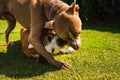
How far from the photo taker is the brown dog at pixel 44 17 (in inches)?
213

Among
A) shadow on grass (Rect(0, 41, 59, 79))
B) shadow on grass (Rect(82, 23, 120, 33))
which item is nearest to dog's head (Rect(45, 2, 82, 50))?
shadow on grass (Rect(0, 41, 59, 79))

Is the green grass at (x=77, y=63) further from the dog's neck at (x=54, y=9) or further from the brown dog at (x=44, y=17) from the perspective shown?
the dog's neck at (x=54, y=9)

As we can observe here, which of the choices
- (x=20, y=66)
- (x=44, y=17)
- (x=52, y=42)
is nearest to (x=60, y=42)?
(x=52, y=42)

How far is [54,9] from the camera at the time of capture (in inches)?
226

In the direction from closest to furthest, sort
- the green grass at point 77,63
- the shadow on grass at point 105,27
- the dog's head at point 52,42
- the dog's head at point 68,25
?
the dog's head at point 68,25 → the green grass at point 77,63 → the dog's head at point 52,42 → the shadow on grass at point 105,27

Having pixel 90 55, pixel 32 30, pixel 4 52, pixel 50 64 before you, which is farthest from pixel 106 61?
pixel 4 52

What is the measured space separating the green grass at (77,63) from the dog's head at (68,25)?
1.96ft

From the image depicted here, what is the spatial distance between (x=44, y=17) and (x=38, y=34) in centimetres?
34

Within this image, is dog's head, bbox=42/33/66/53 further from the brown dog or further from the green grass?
the green grass

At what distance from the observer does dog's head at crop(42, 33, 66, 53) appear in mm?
5967

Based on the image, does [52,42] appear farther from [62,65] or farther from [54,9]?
[54,9]

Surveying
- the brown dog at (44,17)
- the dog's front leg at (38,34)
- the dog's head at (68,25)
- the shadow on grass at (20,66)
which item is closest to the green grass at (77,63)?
the shadow on grass at (20,66)

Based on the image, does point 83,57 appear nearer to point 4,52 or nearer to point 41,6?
point 41,6

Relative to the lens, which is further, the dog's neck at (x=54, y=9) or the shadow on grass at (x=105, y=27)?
the shadow on grass at (x=105, y=27)
